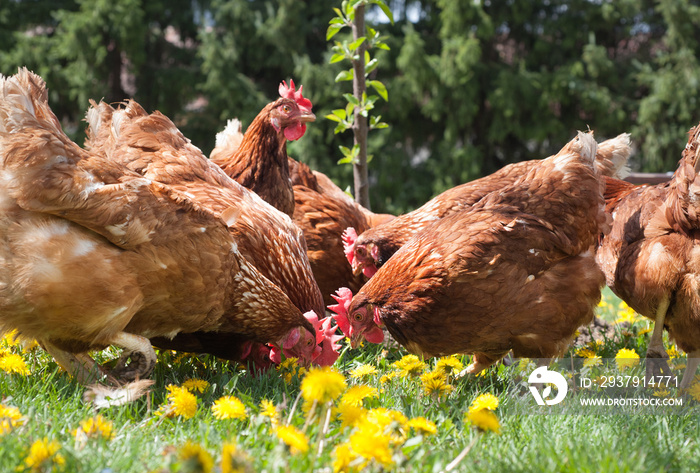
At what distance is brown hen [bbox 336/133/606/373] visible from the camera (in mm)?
2621

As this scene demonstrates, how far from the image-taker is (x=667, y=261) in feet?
8.93

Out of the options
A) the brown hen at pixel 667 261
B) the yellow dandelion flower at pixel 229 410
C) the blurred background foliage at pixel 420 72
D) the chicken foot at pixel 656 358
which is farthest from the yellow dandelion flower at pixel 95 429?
the blurred background foliage at pixel 420 72

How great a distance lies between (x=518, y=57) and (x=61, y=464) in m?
12.7

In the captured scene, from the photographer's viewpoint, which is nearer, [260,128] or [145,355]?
[145,355]

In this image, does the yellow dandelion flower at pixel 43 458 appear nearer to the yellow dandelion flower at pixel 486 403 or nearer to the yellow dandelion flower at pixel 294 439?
the yellow dandelion flower at pixel 294 439

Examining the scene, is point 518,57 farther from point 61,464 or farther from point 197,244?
point 61,464

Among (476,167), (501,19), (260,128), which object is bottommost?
(476,167)

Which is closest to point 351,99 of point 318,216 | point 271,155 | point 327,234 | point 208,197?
point 271,155

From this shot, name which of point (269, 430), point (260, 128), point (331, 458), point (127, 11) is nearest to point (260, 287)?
point (269, 430)

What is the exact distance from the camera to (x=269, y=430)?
1.79 meters

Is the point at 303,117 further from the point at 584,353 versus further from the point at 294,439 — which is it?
the point at 294,439

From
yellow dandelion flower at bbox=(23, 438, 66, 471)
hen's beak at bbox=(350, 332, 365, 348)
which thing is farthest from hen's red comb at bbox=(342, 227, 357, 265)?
yellow dandelion flower at bbox=(23, 438, 66, 471)

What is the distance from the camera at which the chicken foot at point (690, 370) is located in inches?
110

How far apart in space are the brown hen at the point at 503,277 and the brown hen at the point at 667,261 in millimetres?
207
